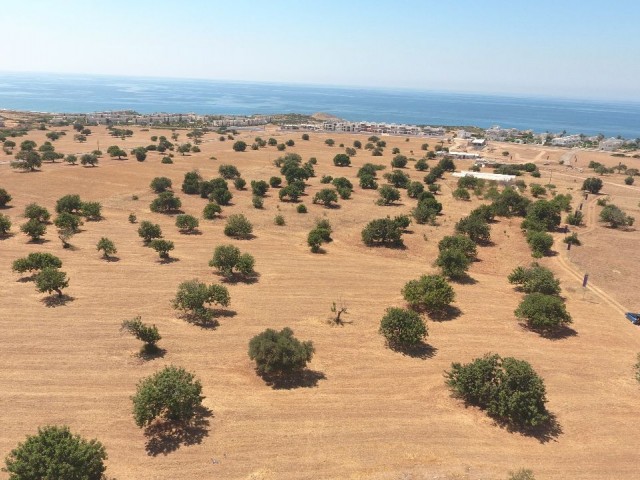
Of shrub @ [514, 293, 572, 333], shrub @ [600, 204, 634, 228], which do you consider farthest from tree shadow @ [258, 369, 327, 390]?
→ shrub @ [600, 204, 634, 228]

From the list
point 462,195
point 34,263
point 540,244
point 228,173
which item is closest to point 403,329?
point 540,244

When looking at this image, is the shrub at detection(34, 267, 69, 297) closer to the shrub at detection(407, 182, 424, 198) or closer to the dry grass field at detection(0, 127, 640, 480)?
the dry grass field at detection(0, 127, 640, 480)

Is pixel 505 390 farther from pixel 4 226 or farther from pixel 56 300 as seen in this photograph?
pixel 4 226

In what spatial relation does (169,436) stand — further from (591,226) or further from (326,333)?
(591,226)

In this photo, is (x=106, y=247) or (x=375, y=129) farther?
(x=375, y=129)

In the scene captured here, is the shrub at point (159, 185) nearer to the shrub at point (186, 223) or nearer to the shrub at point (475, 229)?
the shrub at point (186, 223)
